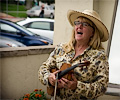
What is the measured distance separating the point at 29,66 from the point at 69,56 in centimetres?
181

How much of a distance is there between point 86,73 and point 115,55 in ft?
7.54

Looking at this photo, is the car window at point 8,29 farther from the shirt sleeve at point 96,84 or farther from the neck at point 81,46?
the shirt sleeve at point 96,84

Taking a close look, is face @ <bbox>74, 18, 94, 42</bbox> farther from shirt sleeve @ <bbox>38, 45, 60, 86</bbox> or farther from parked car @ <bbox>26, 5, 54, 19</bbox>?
parked car @ <bbox>26, 5, 54, 19</bbox>

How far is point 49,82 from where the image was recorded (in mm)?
2787

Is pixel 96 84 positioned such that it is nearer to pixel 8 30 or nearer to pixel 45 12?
pixel 8 30

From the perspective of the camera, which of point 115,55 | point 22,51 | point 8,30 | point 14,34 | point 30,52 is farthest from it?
point 8,30


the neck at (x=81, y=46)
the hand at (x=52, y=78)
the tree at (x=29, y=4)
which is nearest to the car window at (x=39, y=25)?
the neck at (x=81, y=46)

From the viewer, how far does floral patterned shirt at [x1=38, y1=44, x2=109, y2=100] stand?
8.82 feet

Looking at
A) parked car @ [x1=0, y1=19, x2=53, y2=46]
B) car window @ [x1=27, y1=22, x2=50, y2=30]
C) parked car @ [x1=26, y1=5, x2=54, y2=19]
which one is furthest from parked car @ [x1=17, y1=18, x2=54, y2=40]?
parked car @ [x1=26, y1=5, x2=54, y2=19]

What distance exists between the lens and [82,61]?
9.09 ft

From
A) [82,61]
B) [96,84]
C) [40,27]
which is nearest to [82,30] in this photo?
[82,61]

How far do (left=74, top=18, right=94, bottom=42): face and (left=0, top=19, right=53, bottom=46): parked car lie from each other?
693cm

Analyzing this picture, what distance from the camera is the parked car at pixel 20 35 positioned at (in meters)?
9.77

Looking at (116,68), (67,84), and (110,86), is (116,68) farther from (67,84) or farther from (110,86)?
(67,84)
